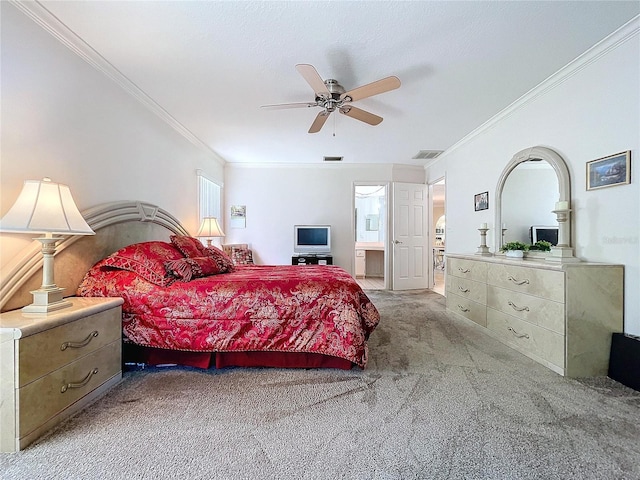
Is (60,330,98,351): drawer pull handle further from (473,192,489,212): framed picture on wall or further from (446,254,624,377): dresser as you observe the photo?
(473,192,489,212): framed picture on wall

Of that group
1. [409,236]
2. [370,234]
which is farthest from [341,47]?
[370,234]

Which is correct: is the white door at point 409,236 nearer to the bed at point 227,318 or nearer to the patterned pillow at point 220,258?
the patterned pillow at point 220,258

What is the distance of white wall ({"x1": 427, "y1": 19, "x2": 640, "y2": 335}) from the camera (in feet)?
6.57

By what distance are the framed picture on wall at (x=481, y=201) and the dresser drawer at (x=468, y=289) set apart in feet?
3.33

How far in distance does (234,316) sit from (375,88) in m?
2.08

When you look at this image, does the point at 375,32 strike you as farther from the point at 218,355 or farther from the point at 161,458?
the point at 161,458

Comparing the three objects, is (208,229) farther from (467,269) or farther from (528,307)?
(528,307)

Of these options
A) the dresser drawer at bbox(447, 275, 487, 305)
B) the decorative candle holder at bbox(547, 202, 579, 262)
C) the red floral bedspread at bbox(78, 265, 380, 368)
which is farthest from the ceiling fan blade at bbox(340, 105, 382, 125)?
the dresser drawer at bbox(447, 275, 487, 305)

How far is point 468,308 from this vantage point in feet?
11.0

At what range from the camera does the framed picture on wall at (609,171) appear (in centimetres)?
203

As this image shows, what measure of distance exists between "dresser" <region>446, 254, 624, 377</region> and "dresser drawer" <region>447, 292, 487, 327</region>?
31cm

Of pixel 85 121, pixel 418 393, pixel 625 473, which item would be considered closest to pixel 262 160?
pixel 85 121

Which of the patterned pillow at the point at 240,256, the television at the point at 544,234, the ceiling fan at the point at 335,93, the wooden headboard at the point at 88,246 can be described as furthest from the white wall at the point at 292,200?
the television at the point at 544,234

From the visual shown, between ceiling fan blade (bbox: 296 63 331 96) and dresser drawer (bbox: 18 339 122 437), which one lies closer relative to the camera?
dresser drawer (bbox: 18 339 122 437)
